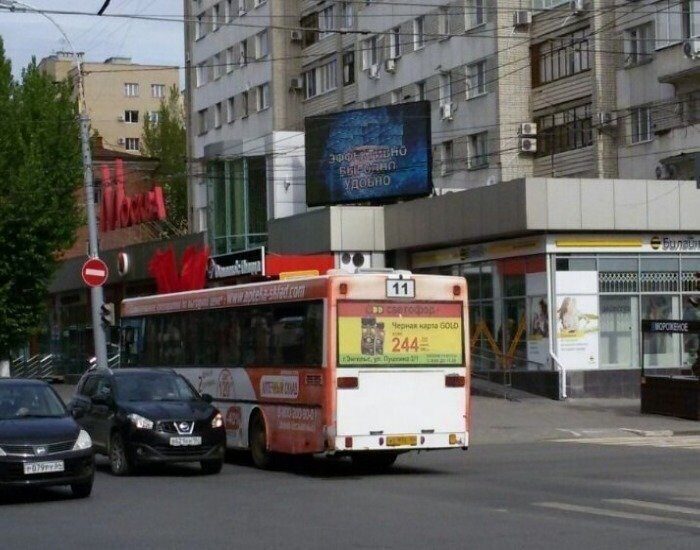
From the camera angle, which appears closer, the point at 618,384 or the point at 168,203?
the point at 618,384

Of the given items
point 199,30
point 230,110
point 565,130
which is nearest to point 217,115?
point 230,110

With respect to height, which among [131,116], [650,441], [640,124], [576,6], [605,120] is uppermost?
[131,116]

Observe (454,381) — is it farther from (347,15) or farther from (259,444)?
(347,15)

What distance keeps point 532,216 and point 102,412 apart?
1773 centimetres

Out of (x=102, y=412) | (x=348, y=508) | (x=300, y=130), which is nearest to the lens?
(x=348, y=508)

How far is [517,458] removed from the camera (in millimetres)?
24125

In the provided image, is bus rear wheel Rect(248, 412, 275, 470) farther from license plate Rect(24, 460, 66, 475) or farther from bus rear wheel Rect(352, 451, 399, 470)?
license plate Rect(24, 460, 66, 475)

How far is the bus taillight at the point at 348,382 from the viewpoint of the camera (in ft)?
67.4

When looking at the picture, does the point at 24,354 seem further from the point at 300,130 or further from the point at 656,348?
the point at 656,348

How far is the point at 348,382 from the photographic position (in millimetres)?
20562

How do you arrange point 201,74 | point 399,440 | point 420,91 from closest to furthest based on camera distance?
point 399,440 < point 420,91 < point 201,74

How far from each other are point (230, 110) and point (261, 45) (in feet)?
14.9

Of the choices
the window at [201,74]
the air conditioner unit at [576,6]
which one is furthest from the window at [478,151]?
the window at [201,74]

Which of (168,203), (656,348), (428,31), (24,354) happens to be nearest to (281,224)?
(428,31)
